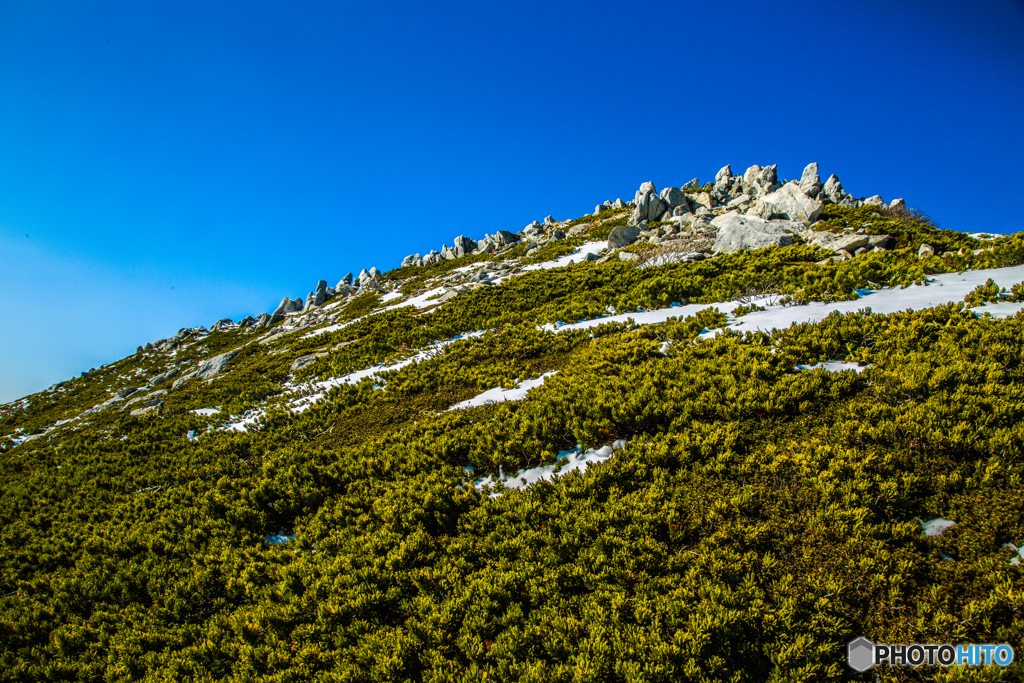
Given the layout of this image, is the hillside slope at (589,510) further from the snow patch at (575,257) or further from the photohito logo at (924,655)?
the snow patch at (575,257)

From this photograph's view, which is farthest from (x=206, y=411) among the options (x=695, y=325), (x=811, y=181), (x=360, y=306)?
(x=811, y=181)

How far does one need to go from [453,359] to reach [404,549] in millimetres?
8715

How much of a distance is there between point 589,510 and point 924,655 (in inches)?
134

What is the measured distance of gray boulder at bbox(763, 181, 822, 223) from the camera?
27266 millimetres

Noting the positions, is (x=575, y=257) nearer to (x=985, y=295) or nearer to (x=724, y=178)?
(x=985, y=295)

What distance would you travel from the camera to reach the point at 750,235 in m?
22.0

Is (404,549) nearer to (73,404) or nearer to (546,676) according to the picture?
(546,676)

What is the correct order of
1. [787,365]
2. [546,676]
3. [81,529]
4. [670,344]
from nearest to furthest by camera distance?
[546,676], [787,365], [81,529], [670,344]

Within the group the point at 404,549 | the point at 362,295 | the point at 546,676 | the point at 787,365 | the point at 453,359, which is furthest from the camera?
the point at 362,295

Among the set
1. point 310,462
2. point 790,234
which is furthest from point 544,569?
point 790,234

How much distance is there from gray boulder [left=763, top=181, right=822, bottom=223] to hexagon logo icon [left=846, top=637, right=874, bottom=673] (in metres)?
30.2

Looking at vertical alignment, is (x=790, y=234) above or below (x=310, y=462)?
above

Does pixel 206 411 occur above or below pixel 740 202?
below

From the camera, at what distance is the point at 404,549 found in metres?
5.70
